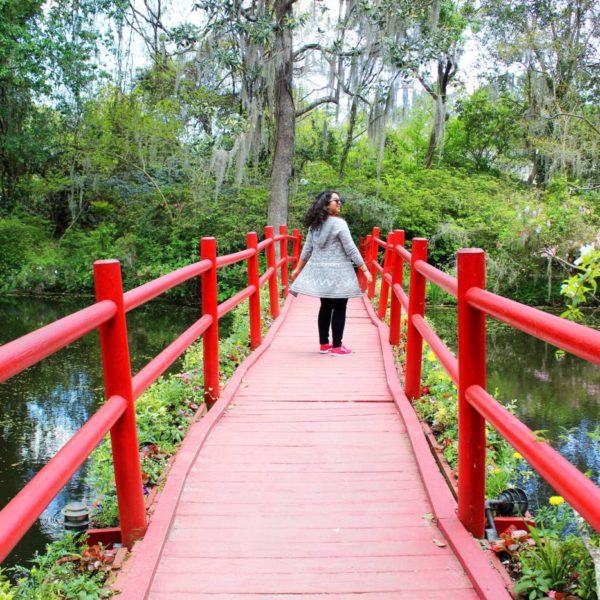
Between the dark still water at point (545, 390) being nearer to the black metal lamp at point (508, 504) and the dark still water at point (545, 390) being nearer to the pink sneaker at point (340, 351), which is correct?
the pink sneaker at point (340, 351)

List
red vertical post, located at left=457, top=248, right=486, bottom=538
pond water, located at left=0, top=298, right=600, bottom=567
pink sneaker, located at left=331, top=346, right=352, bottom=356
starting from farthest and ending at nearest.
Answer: pond water, located at left=0, top=298, right=600, bottom=567 < pink sneaker, located at left=331, top=346, right=352, bottom=356 < red vertical post, located at left=457, top=248, right=486, bottom=538

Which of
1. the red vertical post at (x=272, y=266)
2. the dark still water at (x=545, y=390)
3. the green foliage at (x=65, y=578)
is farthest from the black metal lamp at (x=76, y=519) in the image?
the red vertical post at (x=272, y=266)

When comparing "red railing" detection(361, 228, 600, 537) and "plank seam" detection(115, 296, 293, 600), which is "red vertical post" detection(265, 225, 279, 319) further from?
→ "red railing" detection(361, 228, 600, 537)

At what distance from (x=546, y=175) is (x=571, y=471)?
22.0 meters

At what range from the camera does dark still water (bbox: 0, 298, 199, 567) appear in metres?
6.73

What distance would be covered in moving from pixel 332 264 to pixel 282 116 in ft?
30.5

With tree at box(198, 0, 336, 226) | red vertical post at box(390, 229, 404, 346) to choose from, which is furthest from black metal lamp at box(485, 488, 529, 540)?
tree at box(198, 0, 336, 226)

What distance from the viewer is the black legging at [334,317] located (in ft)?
20.7

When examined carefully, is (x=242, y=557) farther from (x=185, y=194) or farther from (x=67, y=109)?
(x=67, y=109)

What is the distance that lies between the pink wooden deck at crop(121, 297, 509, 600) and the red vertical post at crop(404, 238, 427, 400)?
0.16m

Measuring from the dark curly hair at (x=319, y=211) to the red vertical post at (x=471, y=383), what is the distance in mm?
3400

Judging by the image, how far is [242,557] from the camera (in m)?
2.58

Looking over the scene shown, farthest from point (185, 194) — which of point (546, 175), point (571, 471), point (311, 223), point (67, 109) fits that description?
point (571, 471)

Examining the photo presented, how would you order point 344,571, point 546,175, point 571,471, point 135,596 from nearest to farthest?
1. point 571,471
2. point 135,596
3. point 344,571
4. point 546,175
